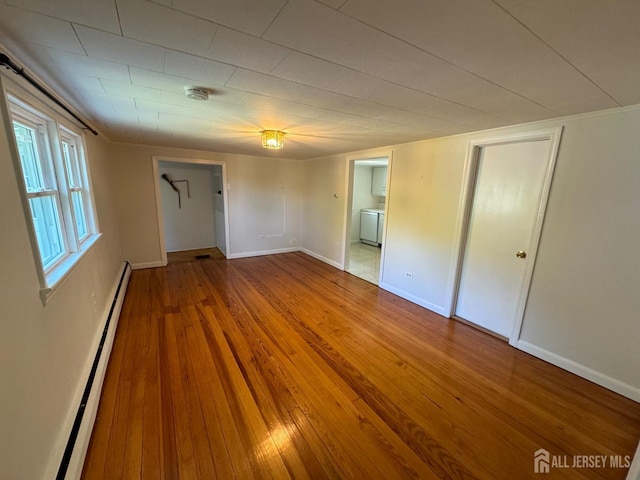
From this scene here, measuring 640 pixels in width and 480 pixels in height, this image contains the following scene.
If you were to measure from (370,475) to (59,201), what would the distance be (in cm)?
283

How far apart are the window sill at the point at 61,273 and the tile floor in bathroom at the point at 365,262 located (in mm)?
3626

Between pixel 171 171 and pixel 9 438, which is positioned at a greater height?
pixel 171 171

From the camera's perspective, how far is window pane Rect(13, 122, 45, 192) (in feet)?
5.12

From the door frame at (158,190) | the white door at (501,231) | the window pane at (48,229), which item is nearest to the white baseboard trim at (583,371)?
the white door at (501,231)

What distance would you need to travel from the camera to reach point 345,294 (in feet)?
12.1

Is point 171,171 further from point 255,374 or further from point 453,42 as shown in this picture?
point 453,42

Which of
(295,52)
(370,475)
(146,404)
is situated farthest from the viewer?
(146,404)

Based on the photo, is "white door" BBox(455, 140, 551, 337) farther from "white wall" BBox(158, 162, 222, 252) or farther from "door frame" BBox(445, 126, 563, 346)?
"white wall" BBox(158, 162, 222, 252)

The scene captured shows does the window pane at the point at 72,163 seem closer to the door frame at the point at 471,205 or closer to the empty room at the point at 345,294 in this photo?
the empty room at the point at 345,294

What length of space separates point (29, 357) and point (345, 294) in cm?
310

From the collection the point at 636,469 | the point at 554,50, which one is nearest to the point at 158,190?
the point at 554,50

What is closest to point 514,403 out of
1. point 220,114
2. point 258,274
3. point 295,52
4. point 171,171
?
point 295,52

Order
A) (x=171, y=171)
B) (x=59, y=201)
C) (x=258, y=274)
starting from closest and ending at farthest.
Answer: (x=59, y=201) < (x=258, y=274) < (x=171, y=171)

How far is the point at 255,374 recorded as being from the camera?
2061 mm
